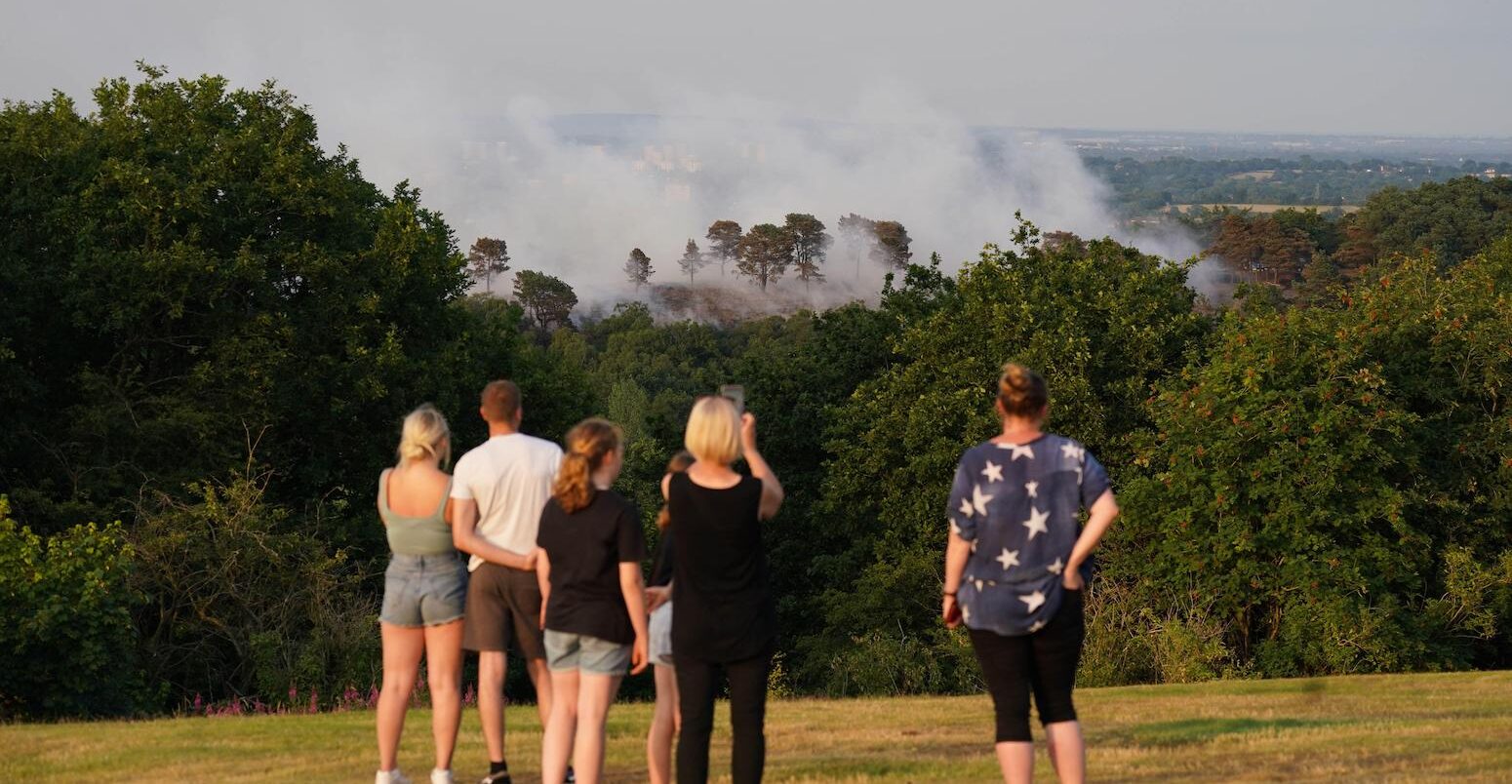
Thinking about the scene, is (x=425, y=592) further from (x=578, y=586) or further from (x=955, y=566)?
(x=955, y=566)

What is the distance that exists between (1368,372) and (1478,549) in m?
5.25

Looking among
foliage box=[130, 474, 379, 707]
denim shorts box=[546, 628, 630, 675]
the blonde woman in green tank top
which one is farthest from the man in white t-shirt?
foliage box=[130, 474, 379, 707]

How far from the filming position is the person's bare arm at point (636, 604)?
8.10 metres

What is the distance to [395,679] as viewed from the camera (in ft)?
30.0

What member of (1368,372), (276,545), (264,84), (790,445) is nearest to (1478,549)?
(1368,372)

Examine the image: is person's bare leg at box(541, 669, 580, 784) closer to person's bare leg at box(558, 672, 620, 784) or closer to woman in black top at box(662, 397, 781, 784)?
person's bare leg at box(558, 672, 620, 784)

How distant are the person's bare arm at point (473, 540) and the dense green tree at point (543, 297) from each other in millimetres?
158455

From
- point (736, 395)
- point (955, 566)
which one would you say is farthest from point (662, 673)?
point (955, 566)

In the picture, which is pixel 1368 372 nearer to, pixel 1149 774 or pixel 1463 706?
pixel 1463 706

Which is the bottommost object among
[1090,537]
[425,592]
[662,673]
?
[662,673]

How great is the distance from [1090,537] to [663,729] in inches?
94.2

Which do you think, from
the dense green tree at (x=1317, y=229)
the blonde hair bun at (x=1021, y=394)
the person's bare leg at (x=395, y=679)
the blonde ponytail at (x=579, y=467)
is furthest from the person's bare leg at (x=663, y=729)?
the dense green tree at (x=1317, y=229)

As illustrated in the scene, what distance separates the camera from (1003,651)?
25.7ft

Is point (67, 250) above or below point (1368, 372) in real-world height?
above
